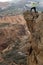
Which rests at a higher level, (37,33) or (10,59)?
(37,33)

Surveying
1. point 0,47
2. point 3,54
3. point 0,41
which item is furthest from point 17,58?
point 0,41

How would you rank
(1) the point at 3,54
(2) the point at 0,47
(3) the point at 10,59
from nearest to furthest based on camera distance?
(3) the point at 10,59 → (1) the point at 3,54 → (2) the point at 0,47

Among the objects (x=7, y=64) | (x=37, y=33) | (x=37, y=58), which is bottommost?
(x=7, y=64)

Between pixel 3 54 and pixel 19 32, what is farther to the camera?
pixel 19 32

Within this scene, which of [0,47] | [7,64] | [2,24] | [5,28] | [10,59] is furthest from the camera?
[2,24]

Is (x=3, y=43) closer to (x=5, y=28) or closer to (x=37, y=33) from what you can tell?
(x=5, y=28)

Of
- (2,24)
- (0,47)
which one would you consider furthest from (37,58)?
(2,24)
